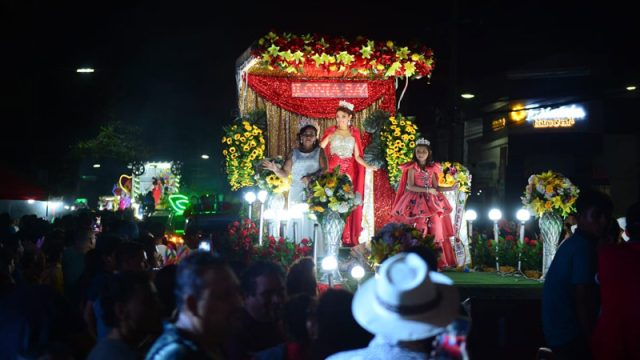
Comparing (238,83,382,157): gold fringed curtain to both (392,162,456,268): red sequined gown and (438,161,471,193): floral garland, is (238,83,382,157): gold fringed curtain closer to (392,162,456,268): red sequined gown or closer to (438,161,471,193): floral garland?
(438,161,471,193): floral garland

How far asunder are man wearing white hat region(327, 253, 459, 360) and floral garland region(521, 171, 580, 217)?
9737 millimetres

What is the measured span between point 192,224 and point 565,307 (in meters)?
6.46

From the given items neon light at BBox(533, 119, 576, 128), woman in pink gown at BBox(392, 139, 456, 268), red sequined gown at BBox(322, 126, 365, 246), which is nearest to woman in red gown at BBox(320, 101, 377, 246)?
red sequined gown at BBox(322, 126, 365, 246)

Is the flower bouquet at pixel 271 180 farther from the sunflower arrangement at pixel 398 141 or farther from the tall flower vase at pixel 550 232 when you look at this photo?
the tall flower vase at pixel 550 232

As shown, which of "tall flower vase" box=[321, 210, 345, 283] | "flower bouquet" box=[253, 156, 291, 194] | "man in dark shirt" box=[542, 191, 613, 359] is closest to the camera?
"man in dark shirt" box=[542, 191, 613, 359]

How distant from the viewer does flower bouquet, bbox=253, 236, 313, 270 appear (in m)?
11.4

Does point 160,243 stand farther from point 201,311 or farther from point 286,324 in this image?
point 201,311

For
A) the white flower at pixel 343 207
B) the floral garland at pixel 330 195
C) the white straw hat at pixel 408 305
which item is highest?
the floral garland at pixel 330 195

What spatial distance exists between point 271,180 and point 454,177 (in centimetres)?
363

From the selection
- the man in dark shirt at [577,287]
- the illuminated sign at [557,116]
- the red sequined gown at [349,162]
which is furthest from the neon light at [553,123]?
the man in dark shirt at [577,287]

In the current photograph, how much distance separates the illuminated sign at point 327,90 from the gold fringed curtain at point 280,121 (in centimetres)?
45

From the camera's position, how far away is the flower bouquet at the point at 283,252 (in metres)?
11.4

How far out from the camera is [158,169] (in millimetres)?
46812

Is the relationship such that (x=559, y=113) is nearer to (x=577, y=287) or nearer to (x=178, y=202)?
(x=178, y=202)
